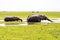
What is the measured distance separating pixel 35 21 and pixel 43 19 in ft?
6.74

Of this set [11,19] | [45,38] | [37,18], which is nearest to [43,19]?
[37,18]

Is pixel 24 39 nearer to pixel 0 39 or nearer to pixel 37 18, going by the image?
pixel 0 39

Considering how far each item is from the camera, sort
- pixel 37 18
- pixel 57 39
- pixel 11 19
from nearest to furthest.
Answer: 1. pixel 57 39
2. pixel 37 18
3. pixel 11 19

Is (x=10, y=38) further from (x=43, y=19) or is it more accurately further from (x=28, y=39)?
(x=43, y=19)

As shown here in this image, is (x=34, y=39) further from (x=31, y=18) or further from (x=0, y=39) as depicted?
(x=31, y=18)

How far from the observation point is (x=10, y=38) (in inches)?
723

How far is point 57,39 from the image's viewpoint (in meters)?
17.7

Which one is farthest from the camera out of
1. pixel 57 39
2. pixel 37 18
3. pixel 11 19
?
pixel 11 19

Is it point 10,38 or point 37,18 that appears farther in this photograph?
point 37,18

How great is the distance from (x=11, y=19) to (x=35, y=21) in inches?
195

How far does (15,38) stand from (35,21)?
15779 mm

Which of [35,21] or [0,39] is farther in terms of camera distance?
[35,21]

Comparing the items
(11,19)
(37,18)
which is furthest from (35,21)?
(11,19)

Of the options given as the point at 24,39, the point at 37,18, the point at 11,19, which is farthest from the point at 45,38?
the point at 11,19
